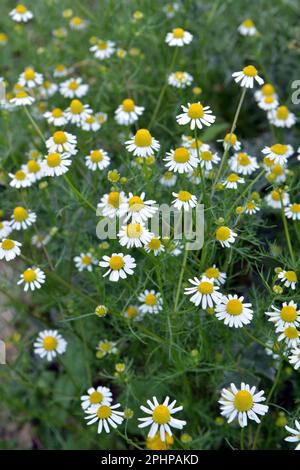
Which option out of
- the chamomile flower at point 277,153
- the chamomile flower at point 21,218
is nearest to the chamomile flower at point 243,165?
the chamomile flower at point 277,153

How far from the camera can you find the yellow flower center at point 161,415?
5.52ft

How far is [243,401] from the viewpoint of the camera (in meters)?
1.66

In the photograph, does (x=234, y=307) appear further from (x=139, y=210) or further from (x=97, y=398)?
(x=97, y=398)

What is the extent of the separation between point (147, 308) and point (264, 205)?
0.54m

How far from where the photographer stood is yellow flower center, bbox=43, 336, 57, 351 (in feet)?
7.25

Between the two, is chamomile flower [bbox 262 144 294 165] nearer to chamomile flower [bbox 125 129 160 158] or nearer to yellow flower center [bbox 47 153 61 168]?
chamomile flower [bbox 125 129 160 158]

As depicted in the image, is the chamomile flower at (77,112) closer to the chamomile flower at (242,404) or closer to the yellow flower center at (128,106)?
the yellow flower center at (128,106)

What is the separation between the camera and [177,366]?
2.01 meters

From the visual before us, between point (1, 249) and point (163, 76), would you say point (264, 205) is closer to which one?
point (1, 249)

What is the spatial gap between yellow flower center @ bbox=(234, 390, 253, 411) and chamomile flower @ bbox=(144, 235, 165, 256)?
473 millimetres

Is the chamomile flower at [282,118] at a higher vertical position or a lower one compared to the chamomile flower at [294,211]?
higher

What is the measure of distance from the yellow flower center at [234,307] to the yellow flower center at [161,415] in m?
0.33

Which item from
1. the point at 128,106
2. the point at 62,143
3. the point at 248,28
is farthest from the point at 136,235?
the point at 248,28

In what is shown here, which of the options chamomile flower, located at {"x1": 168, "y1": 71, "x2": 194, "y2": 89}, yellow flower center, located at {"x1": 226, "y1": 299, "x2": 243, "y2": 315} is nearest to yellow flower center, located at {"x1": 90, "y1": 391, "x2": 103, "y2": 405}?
yellow flower center, located at {"x1": 226, "y1": 299, "x2": 243, "y2": 315}
